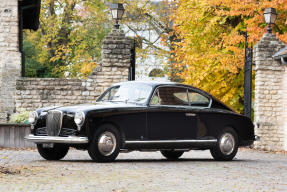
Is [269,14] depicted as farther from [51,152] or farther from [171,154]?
[51,152]

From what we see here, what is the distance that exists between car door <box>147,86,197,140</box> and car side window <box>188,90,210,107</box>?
13 centimetres

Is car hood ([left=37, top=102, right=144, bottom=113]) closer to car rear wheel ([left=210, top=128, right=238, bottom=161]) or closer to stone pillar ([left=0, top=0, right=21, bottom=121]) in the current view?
car rear wheel ([left=210, top=128, right=238, bottom=161])

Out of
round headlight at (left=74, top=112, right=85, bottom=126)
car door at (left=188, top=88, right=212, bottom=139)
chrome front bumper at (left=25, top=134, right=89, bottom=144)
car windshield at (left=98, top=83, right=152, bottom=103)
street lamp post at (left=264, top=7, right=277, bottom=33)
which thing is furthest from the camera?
street lamp post at (left=264, top=7, right=277, bottom=33)

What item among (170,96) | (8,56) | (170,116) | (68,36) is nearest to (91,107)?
(170,116)

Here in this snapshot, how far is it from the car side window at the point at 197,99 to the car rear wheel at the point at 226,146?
726mm

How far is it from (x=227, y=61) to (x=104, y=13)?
59.0 feet

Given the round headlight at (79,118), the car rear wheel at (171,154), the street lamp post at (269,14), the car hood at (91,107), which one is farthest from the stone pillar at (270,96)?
the round headlight at (79,118)

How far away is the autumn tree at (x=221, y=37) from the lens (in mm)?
22781

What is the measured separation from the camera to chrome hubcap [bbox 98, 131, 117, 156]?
1109 centimetres

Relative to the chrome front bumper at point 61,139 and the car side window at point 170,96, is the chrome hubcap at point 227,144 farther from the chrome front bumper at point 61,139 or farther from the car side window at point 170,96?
the chrome front bumper at point 61,139

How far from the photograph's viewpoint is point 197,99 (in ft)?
42.2

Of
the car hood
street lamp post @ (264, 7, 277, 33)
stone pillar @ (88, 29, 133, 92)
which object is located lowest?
the car hood

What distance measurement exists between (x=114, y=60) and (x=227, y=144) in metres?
7.82

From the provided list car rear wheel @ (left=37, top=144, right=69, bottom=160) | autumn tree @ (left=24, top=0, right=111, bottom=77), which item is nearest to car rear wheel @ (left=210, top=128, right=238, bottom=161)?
car rear wheel @ (left=37, top=144, right=69, bottom=160)
